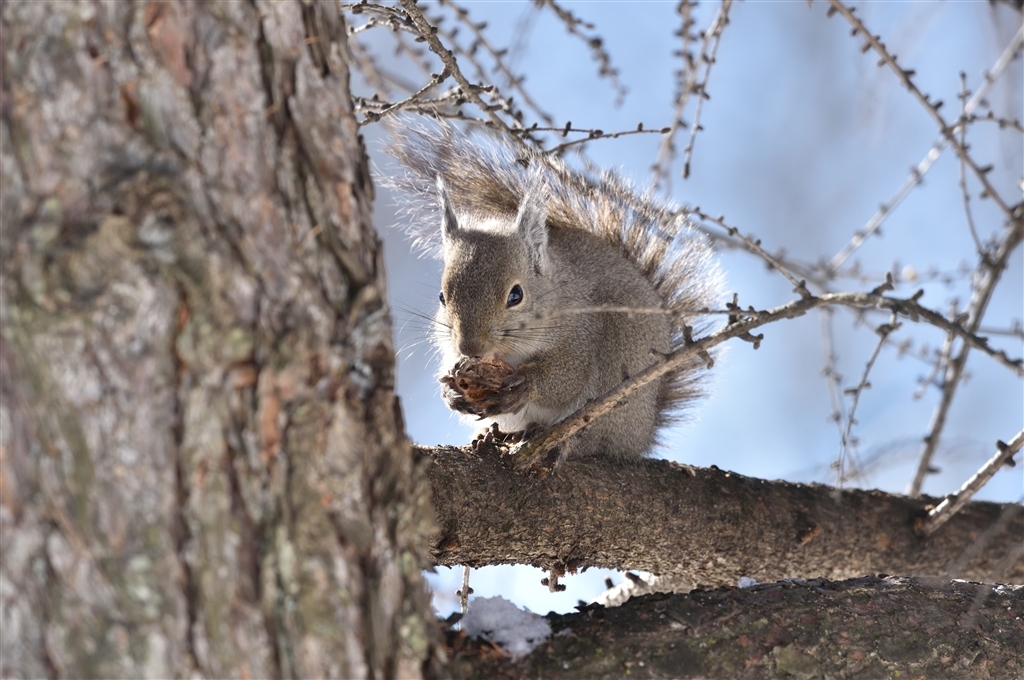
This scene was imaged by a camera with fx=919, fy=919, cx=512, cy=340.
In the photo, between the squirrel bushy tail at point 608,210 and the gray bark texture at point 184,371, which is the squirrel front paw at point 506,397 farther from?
the gray bark texture at point 184,371

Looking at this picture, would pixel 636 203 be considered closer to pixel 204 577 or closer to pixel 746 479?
pixel 746 479

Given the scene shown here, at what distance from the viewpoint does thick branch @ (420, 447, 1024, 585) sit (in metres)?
1.85

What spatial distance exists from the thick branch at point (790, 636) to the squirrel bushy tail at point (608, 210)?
3.88 ft

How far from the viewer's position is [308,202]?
42.5 inches

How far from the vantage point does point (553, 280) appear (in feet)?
8.78

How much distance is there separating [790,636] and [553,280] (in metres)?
1.41

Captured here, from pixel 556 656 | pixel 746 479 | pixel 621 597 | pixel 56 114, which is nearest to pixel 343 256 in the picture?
pixel 56 114

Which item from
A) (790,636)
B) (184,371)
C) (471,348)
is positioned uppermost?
(471,348)

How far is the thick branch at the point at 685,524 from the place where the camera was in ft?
6.08

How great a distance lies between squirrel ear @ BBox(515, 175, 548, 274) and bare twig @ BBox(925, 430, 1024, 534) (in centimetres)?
122

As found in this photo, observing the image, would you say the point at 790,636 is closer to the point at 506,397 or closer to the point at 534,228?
the point at 506,397

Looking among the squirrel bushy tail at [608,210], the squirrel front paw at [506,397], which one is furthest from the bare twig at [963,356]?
the squirrel front paw at [506,397]

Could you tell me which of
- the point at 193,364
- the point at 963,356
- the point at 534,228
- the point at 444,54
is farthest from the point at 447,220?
the point at 193,364

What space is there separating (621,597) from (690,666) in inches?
46.8
